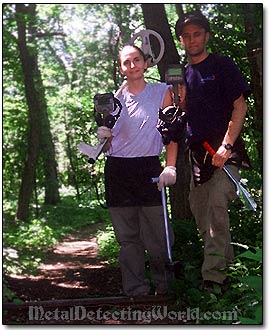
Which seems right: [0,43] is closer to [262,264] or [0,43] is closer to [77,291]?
[77,291]

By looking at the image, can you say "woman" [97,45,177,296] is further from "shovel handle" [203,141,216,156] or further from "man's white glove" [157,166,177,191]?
"shovel handle" [203,141,216,156]

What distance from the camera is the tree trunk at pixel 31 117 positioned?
2.76 meters

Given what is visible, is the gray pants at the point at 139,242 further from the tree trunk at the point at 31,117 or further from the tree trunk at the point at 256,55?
the tree trunk at the point at 256,55

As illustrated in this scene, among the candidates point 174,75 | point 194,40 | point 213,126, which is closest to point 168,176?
point 213,126

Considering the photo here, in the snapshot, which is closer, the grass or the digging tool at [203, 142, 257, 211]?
the grass

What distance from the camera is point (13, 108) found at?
2.72 m

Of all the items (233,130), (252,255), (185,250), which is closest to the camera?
(252,255)

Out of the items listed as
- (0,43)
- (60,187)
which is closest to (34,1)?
(0,43)

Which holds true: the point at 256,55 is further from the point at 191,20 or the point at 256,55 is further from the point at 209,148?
the point at 209,148

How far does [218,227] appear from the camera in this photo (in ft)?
9.05

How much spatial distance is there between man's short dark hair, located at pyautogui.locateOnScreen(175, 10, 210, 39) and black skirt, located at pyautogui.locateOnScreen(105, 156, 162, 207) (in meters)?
0.67

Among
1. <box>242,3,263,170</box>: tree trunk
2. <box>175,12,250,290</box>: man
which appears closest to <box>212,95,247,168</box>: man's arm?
<box>175,12,250,290</box>: man

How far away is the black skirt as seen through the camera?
2.76 meters

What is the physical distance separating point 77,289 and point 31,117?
0.91 meters
